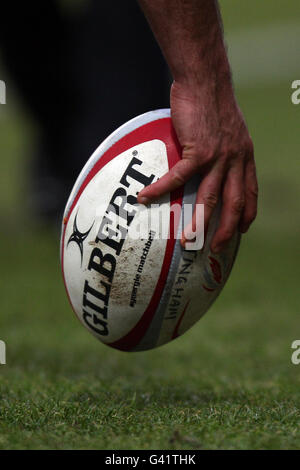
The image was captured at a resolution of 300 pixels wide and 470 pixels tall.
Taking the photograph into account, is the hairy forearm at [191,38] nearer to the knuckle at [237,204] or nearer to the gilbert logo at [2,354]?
the knuckle at [237,204]

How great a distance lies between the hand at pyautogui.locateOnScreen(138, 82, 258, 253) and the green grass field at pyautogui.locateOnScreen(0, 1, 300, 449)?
2.07 ft

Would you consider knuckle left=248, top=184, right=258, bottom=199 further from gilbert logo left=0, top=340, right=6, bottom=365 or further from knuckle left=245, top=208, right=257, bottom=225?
gilbert logo left=0, top=340, right=6, bottom=365

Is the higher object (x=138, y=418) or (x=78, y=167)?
(x=78, y=167)

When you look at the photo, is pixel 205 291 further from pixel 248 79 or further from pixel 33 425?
pixel 248 79

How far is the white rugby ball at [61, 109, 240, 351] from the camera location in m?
2.96

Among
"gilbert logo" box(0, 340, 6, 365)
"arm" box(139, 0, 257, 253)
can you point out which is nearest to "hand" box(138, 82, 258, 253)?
"arm" box(139, 0, 257, 253)

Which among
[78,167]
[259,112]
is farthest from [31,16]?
[259,112]

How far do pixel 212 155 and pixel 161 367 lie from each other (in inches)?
75.1

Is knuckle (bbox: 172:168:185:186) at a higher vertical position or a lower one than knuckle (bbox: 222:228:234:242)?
higher

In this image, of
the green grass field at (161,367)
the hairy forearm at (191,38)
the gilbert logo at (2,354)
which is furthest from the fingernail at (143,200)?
the gilbert logo at (2,354)

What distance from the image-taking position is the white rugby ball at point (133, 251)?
2.96m

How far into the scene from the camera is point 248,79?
2086 cm

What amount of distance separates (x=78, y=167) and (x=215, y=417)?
19.6 ft
